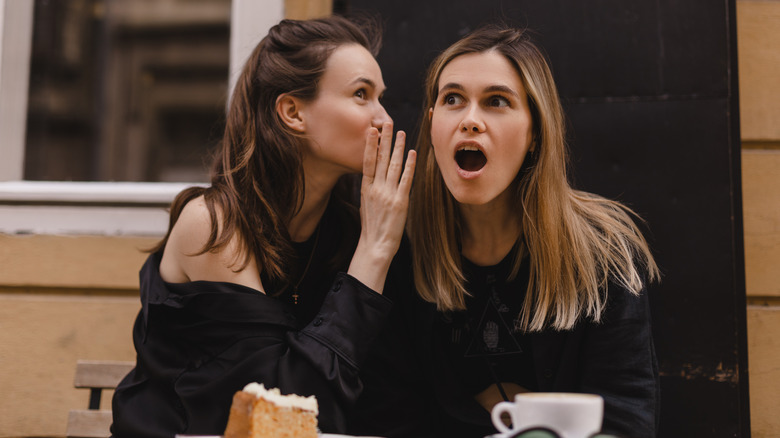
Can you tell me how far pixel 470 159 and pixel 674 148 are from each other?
1.03 metres

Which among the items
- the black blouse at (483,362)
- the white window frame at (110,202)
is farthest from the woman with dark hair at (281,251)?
the white window frame at (110,202)

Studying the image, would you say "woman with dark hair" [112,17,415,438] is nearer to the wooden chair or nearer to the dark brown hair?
the dark brown hair

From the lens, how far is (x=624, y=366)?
1939 mm

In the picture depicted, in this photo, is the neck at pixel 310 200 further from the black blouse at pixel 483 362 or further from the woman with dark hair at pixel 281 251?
the black blouse at pixel 483 362

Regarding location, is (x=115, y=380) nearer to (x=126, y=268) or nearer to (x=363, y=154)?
(x=126, y=268)

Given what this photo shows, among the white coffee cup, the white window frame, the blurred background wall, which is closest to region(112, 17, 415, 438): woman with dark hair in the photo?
the blurred background wall

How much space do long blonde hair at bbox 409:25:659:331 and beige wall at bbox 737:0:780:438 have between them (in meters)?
0.89

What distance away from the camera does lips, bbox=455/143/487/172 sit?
6.86 ft

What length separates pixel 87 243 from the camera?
3.09m

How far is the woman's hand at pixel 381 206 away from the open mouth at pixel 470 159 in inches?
6.6

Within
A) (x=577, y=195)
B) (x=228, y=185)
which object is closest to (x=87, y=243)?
(x=228, y=185)

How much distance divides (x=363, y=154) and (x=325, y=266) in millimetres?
450

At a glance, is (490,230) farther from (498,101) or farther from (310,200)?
(310,200)

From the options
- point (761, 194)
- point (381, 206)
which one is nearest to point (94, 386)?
point (381, 206)
